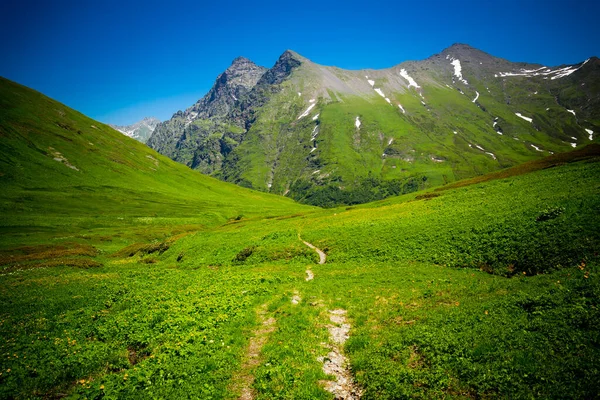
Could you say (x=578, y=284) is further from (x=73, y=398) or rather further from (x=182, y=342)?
(x=73, y=398)

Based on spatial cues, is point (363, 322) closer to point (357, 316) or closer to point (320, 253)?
point (357, 316)

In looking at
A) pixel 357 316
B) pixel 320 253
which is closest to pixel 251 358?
pixel 357 316

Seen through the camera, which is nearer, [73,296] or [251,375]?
[251,375]

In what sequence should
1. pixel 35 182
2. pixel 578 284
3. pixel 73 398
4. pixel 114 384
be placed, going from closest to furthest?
pixel 73 398, pixel 114 384, pixel 578 284, pixel 35 182

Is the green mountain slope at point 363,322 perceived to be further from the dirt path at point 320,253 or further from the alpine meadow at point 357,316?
the dirt path at point 320,253

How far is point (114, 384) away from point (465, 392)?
50.5 feet

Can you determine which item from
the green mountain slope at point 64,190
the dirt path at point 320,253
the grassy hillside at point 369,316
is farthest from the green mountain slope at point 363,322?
the green mountain slope at point 64,190

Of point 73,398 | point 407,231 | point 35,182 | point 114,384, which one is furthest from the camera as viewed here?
point 35,182

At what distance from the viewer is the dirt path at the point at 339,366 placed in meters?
12.8

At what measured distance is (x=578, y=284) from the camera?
1562 cm

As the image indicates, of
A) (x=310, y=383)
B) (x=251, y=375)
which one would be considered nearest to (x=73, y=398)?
(x=251, y=375)

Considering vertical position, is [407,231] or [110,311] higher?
[407,231]

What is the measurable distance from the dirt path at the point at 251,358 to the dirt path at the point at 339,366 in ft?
A: 12.1

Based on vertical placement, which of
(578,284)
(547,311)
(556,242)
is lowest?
(547,311)
